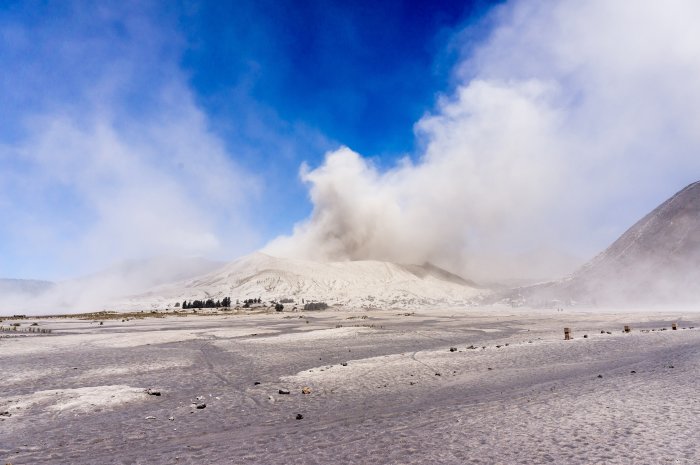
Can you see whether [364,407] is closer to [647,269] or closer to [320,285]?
[647,269]

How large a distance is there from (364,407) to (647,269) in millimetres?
119528

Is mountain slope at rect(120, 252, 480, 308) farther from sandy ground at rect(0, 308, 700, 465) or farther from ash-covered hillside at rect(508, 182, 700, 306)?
sandy ground at rect(0, 308, 700, 465)

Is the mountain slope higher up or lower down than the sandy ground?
higher up

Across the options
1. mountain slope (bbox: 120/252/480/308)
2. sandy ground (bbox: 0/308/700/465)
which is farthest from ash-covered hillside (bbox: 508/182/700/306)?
sandy ground (bbox: 0/308/700/465)

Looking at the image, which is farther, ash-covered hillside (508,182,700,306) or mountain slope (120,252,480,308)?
mountain slope (120,252,480,308)

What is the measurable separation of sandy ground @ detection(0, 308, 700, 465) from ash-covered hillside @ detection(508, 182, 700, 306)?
274 feet

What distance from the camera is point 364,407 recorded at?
11.8 m

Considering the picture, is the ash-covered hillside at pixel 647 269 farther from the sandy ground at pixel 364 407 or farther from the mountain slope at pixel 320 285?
the sandy ground at pixel 364 407

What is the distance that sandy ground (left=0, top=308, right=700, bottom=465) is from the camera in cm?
812

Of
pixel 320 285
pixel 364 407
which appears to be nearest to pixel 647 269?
pixel 320 285

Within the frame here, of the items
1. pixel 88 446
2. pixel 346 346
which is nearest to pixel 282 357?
pixel 346 346

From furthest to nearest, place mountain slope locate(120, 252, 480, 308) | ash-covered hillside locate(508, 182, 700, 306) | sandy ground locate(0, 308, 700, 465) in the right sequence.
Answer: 1. mountain slope locate(120, 252, 480, 308)
2. ash-covered hillside locate(508, 182, 700, 306)
3. sandy ground locate(0, 308, 700, 465)

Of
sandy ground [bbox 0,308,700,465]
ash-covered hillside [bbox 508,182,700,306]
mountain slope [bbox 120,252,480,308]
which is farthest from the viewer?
mountain slope [bbox 120,252,480,308]

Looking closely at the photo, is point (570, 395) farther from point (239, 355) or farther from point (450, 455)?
point (239, 355)
